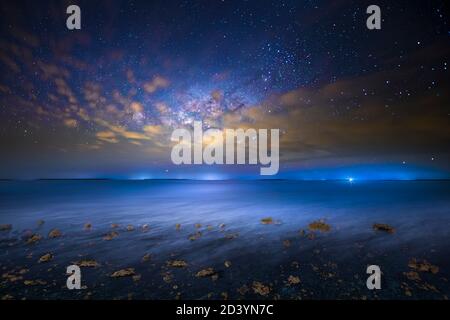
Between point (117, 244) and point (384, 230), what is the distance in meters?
16.8

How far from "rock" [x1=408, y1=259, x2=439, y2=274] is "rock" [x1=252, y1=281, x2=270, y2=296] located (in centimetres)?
619

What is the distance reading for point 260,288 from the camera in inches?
315

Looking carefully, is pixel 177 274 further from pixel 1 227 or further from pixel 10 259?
pixel 1 227

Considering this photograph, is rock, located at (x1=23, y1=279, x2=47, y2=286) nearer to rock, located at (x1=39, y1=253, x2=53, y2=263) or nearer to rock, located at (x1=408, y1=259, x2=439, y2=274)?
rock, located at (x1=39, y1=253, x2=53, y2=263)

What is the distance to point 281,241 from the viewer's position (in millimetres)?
13617

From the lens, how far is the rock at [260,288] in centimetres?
773

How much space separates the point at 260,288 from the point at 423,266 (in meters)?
6.86

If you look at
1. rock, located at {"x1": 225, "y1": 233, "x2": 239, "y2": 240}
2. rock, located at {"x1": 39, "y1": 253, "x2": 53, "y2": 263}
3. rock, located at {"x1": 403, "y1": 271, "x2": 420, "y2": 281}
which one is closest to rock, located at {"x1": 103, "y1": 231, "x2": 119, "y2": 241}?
rock, located at {"x1": 39, "y1": 253, "x2": 53, "y2": 263}

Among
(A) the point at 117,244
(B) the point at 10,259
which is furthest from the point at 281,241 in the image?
(B) the point at 10,259

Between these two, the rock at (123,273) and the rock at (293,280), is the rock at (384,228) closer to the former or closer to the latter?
the rock at (293,280)

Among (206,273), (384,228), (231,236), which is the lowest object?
(231,236)

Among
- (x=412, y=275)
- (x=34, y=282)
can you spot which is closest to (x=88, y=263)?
(x=34, y=282)

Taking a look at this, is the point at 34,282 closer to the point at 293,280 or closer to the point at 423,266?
the point at 293,280
